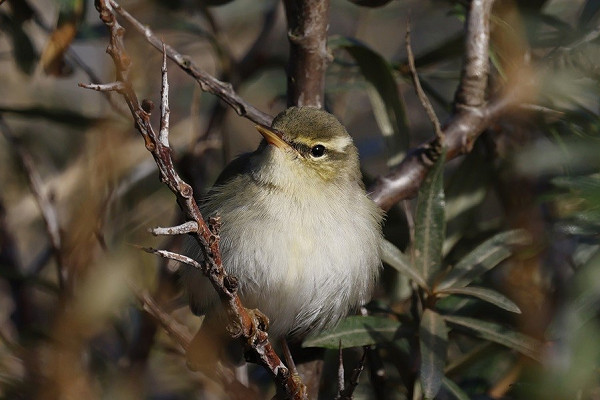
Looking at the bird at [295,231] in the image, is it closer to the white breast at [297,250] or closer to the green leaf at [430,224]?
the white breast at [297,250]

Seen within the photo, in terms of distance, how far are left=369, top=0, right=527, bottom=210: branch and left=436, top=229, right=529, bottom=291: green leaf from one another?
0.41 m

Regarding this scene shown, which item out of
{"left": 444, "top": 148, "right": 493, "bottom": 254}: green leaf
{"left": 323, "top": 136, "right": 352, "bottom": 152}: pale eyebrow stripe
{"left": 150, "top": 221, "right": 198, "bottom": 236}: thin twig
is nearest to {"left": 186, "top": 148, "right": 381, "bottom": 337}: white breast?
{"left": 323, "top": 136, "right": 352, "bottom": 152}: pale eyebrow stripe

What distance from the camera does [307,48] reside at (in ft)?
11.2

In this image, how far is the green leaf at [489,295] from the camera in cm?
295

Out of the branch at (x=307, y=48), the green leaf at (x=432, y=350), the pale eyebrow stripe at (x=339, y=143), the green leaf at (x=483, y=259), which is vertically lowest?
the green leaf at (x=432, y=350)

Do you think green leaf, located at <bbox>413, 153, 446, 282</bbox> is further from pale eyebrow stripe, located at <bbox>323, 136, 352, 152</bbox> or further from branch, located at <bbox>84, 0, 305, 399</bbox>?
branch, located at <bbox>84, 0, 305, 399</bbox>

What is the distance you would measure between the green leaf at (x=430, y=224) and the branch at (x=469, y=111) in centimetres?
14

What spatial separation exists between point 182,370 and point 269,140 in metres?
1.26

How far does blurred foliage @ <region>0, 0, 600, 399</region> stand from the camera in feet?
9.05

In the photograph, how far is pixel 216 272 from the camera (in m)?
2.24

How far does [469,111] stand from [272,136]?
871 millimetres

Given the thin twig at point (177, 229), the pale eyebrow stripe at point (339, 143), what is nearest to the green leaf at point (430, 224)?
the pale eyebrow stripe at point (339, 143)

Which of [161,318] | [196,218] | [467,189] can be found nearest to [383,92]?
[467,189]

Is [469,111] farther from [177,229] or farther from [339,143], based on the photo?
[177,229]
